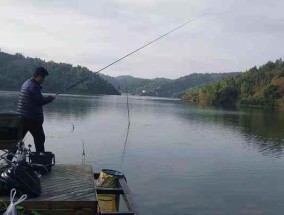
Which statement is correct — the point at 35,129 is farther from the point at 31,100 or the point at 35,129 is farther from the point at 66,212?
the point at 66,212

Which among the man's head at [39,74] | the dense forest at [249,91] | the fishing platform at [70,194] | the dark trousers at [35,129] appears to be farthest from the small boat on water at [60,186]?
the dense forest at [249,91]

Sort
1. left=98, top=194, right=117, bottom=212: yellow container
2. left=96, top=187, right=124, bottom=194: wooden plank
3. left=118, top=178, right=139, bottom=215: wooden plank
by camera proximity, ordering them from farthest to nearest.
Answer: left=98, top=194, right=117, bottom=212: yellow container
left=96, top=187, right=124, bottom=194: wooden plank
left=118, top=178, right=139, bottom=215: wooden plank

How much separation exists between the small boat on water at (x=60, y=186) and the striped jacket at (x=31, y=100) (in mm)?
310

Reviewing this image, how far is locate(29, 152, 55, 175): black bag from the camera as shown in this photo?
10.2 meters

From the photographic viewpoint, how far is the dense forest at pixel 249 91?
156250mm

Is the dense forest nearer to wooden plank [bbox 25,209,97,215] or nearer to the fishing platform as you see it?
the fishing platform

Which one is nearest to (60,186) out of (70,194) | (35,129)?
(70,194)

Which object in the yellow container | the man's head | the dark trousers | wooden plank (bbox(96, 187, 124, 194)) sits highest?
the man's head

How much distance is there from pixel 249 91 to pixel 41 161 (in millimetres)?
174649

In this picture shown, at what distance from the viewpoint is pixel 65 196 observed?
336 inches

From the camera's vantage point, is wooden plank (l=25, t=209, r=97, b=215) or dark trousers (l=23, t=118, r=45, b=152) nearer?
wooden plank (l=25, t=209, r=97, b=215)

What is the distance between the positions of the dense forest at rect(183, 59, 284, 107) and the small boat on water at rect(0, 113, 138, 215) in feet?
470

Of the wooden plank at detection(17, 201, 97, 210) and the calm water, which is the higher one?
the wooden plank at detection(17, 201, 97, 210)

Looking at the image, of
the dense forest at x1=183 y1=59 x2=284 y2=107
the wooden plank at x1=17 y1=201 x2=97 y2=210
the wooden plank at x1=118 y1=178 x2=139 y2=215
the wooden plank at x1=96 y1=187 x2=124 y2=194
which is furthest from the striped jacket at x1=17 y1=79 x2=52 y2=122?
the dense forest at x1=183 y1=59 x2=284 y2=107
